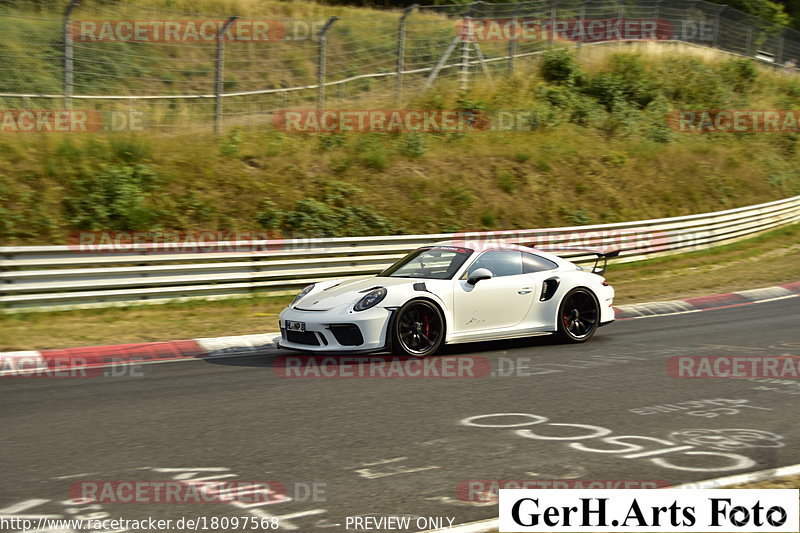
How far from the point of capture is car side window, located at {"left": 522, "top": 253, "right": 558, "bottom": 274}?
35.1ft

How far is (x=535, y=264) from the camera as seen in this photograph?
10.8 meters

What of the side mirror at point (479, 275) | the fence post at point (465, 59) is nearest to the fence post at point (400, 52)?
the fence post at point (465, 59)

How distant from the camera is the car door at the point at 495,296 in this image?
392 inches

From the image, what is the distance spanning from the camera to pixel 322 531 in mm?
4488

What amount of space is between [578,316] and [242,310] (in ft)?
18.6

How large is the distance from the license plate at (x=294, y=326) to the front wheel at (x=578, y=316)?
129 inches

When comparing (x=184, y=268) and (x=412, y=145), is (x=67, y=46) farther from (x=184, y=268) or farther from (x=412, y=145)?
(x=412, y=145)

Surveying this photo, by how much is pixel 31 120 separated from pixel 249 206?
4.96 m

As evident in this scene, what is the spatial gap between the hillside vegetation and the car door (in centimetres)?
785

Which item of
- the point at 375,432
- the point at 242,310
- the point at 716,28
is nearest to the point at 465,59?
the point at 242,310

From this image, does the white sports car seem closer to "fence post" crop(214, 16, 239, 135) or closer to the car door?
the car door

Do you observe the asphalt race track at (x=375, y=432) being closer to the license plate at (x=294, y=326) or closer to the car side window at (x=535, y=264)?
the license plate at (x=294, y=326)

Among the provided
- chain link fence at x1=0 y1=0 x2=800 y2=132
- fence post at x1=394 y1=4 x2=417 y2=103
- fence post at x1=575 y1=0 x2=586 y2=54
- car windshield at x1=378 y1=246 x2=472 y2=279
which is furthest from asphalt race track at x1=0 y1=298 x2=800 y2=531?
fence post at x1=575 y1=0 x2=586 y2=54

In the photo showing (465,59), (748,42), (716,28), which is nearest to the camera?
(465,59)
